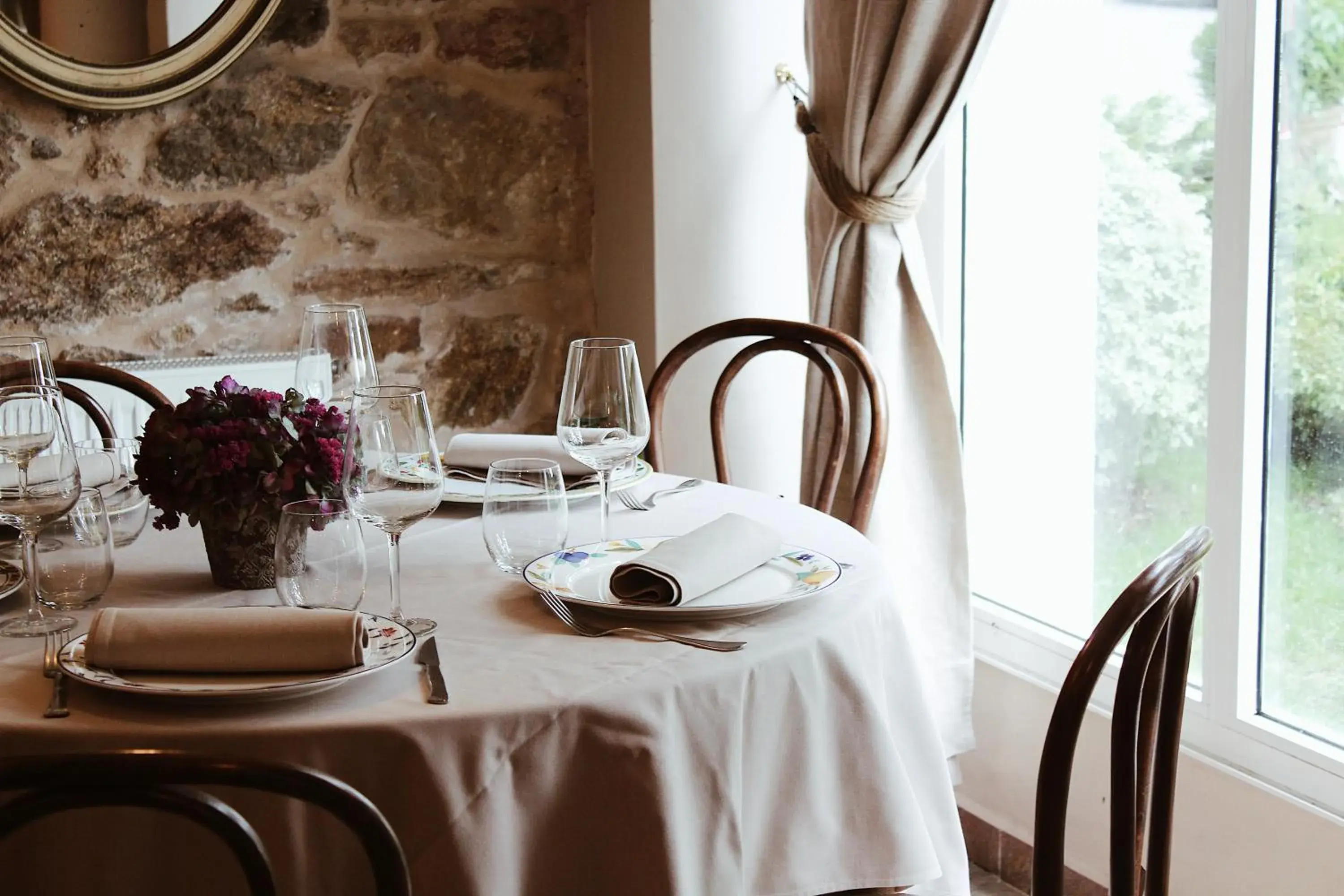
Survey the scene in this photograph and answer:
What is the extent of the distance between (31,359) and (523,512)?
1.87 feet

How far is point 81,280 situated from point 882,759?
6.41ft

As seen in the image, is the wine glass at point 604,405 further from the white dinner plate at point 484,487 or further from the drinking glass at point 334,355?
the drinking glass at point 334,355

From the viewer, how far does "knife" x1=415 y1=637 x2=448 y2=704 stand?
3.48 feet

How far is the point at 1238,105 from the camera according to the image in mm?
1939

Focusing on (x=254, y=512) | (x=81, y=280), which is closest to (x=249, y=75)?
(x=81, y=280)

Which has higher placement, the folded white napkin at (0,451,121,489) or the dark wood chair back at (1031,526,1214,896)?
the folded white napkin at (0,451,121,489)

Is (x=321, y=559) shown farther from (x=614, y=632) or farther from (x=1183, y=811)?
(x=1183, y=811)

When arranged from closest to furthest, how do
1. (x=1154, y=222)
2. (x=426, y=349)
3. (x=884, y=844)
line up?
(x=884, y=844)
(x=1154, y=222)
(x=426, y=349)

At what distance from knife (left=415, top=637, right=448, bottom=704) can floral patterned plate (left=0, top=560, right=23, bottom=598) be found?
0.44 meters

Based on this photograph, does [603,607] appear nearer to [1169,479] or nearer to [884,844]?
[884,844]

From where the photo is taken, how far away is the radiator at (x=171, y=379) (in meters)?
2.53

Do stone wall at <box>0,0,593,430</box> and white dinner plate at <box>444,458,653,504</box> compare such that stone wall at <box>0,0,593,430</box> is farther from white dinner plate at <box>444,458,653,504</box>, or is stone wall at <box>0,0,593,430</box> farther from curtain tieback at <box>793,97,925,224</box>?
white dinner plate at <box>444,458,653,504</box>

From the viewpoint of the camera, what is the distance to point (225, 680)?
1.06 meters

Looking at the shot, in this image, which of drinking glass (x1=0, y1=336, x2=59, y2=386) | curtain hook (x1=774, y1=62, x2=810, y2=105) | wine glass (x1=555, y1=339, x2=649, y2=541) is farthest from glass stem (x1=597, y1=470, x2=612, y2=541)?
curtain hook (x1=774, y1=62, x2=810, y2=105)
